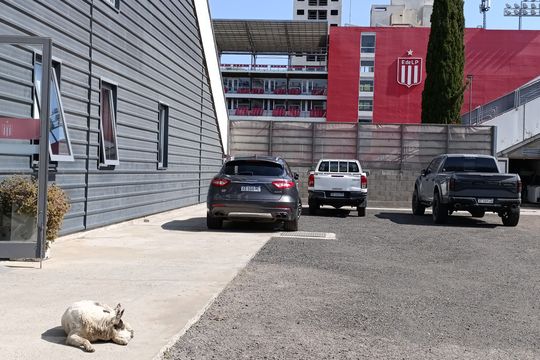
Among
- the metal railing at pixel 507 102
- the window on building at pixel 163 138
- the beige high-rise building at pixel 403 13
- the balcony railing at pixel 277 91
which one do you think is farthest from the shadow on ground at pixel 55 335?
the beige high-rise building at pixel 403 13

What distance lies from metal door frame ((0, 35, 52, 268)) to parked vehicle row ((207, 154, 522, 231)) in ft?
15.9

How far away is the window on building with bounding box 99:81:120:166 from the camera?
11547mm

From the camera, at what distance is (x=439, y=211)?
1543cm

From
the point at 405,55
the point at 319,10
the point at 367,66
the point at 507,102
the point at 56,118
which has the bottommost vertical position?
the point at 56,118

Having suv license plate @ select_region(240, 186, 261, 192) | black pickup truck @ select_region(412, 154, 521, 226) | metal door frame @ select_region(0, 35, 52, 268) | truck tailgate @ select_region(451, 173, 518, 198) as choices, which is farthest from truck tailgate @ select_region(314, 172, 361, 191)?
metal door frame @ select_region(0, 35, 52, 268)

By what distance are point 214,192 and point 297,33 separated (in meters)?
55.5

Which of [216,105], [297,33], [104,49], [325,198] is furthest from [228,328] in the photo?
[297,33]

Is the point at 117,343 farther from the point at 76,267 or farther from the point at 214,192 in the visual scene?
the point at 214,192

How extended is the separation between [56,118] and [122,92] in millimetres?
3274

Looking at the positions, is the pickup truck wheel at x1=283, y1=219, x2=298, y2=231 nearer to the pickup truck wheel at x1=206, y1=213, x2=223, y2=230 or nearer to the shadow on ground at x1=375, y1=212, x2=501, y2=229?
the pickup truck wheel at x1=206, y1=213, x2=223, y2=230

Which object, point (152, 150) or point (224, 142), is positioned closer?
point (152, 150)

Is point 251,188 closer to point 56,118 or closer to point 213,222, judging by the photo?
point 213,222

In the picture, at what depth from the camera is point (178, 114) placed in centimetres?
1683

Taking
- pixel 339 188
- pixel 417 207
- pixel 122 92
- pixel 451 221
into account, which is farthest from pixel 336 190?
pixel 122 92
